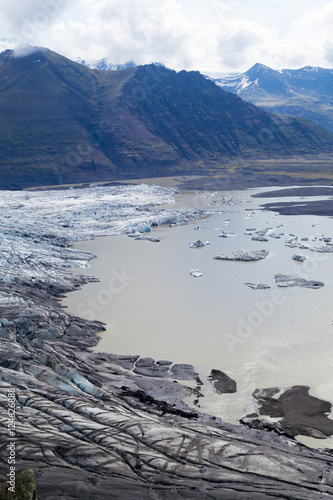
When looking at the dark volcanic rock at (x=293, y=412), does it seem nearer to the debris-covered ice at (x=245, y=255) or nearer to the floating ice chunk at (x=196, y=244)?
the debris-covered ice at (x=245, y=255)

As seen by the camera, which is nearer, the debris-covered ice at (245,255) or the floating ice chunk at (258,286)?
the floating ice chunk at (258,286)

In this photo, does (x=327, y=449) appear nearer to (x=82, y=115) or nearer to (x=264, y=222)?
(x=264, y=222)

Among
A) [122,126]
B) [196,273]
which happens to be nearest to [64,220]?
[196,273]

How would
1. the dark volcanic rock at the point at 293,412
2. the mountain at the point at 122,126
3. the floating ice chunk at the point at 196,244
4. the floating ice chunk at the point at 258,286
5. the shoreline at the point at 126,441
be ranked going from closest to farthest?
1. the shoreline at the point at 126,441
2. the dark volcanic rock at the point at 293,412
3. the floating ice chunk at the point at 258,286
4. the floating ice chunk at the point at 196,244
5. the mountain at the point at 122,126

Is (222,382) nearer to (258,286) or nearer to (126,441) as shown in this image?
(126,441)

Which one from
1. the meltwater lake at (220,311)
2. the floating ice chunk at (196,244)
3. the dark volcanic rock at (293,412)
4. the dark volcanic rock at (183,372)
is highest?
the floating ice chunk at (196,244)

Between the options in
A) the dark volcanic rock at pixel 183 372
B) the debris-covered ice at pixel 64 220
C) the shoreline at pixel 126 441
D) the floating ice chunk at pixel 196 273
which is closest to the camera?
the shoreline at pixel 126 441

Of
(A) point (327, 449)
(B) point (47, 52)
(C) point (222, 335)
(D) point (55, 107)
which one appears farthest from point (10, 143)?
(A) point (327, 449)

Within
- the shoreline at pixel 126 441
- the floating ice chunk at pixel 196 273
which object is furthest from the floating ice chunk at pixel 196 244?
the shoreline at pixel 126 441
